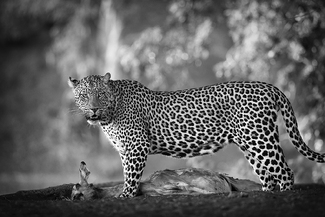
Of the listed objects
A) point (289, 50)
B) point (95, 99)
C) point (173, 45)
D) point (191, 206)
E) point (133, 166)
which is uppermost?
point (173, 45)

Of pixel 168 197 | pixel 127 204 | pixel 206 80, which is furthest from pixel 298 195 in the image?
pixel 206 80

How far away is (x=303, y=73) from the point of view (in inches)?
624

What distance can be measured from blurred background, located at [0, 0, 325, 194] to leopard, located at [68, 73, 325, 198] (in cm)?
67

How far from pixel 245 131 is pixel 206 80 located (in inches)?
653

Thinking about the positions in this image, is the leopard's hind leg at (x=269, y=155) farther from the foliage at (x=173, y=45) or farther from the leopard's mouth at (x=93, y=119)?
the foliage at (x=173, y=45)

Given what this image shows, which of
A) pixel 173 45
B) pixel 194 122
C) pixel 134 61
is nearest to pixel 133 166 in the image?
pixel 194 122

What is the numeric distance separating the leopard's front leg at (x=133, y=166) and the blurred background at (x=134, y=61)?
1.27 m

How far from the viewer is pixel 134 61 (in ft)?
58.2

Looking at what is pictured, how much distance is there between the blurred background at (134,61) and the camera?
15.9 meters

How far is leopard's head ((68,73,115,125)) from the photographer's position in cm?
902

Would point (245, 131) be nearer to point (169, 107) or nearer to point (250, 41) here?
point (169, 107)

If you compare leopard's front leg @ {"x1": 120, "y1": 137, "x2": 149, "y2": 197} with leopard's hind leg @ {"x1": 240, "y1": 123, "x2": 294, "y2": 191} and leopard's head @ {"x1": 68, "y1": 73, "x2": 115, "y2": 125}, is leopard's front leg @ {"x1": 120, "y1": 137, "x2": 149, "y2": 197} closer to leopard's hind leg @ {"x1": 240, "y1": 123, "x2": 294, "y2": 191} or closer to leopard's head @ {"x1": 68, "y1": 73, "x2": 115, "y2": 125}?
leopard's head @ {"x1": 68, "y1": 73, "x2": 115, "y2": 125}

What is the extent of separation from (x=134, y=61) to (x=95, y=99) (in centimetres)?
881

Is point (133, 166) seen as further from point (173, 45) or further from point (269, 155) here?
point (173, 45)
